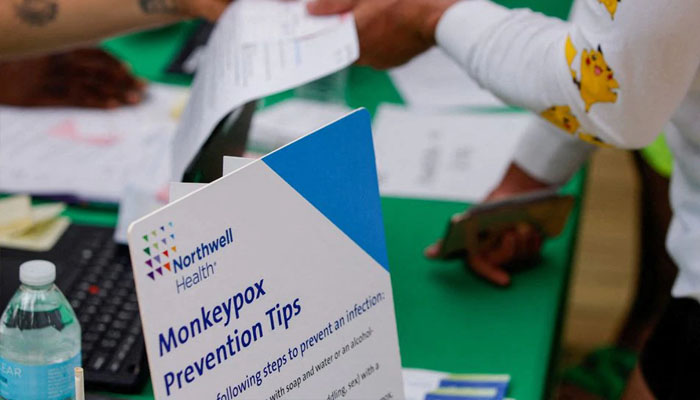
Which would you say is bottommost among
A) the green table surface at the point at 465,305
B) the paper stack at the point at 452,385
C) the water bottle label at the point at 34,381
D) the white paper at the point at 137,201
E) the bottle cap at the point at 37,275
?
the green table surface at the point at 465,305

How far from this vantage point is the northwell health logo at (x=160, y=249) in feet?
2.12

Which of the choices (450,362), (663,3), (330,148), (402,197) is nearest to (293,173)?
(330,148)

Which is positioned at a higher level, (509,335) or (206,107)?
(206,107)

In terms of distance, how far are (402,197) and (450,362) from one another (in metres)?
0.44

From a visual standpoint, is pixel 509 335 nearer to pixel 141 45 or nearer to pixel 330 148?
pixel 330 148

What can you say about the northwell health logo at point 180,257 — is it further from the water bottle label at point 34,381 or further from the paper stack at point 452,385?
the paper stack at point 452,385

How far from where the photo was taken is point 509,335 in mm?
1195

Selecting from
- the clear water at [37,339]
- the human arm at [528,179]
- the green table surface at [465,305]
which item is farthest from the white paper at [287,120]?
the clear water at [37,339]

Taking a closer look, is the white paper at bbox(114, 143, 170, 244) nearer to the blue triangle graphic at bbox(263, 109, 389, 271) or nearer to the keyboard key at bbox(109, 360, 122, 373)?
the keyboard key at bbox(109, 360, 122, 373)

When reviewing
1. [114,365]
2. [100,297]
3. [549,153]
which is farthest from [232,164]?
[549,153]

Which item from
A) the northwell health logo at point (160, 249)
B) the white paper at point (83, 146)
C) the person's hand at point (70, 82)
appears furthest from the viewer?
the person's hand at point (70, 82)

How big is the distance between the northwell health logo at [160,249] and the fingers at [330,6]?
55 centimetres

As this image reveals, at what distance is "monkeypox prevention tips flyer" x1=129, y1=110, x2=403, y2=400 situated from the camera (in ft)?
2.18

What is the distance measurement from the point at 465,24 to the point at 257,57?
243 mm
